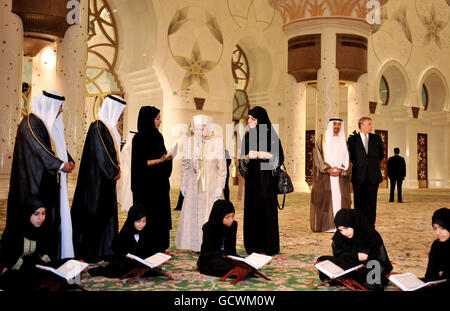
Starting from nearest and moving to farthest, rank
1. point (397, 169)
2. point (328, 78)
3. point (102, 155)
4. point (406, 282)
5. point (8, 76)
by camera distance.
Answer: point (406, 282), point (102, 155), point (8, 76), point (397, 169), point (328, 78)

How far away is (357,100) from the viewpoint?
12.1m

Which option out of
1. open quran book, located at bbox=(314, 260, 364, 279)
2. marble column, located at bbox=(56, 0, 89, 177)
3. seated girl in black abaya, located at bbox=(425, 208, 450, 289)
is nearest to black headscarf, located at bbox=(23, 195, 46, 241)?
open quran book, located at bbox=(314, 260, 364, 279)

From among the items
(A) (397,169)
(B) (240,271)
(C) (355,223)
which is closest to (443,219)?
(C) (355,223)

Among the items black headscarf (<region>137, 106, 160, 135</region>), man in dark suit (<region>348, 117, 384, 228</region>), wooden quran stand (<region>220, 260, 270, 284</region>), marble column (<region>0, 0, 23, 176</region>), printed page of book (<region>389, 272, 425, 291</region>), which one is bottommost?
wooden quran stand (<region>220, 260, 270, 284</region>)

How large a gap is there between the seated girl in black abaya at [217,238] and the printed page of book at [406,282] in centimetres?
111

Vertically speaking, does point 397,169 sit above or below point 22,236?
above

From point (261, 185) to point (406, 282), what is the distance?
1.66m

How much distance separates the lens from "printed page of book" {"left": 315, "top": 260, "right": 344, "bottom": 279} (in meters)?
2.75

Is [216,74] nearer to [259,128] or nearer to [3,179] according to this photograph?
[3,179]

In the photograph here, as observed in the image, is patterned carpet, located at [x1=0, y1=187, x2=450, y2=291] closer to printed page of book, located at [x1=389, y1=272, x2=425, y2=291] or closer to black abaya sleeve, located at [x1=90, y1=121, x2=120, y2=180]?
printed page of book, located at [x1=389, y1=272, x2=425, y2=291]

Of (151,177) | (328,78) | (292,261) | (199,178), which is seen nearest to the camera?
(292,261)

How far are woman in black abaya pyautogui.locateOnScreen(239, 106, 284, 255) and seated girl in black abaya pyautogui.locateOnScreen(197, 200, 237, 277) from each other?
19.2 inches

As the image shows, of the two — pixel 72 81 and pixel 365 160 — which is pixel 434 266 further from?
pixel 72 81

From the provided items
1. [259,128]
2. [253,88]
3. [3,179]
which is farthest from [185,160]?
[253,88]
